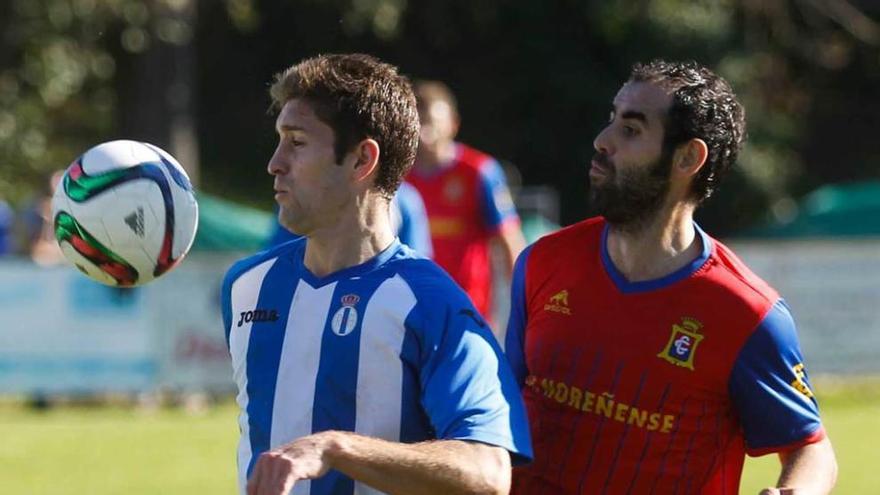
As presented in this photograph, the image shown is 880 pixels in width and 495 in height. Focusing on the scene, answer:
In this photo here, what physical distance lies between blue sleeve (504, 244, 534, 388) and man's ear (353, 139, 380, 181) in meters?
0.76

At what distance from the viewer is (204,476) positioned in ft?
34.6

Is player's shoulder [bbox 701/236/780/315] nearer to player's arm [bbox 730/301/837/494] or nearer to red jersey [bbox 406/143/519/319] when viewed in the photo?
player's arm [bbox 730/301/837/494]

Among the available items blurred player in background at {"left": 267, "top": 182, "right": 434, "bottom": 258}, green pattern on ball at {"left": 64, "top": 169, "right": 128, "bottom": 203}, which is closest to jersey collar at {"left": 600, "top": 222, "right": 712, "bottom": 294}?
green pattern on ball at {"left": 64, "top": 169, "right": 128, "bottom": 203}

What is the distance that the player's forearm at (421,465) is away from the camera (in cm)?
358

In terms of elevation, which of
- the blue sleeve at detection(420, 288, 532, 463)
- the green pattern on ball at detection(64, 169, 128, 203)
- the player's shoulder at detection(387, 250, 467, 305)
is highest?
the green pattern on ball at detection(64, 169, 128, 203)

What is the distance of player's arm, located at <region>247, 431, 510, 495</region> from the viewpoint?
338cm

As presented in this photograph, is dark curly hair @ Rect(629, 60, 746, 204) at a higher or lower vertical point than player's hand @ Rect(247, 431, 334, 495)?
higher

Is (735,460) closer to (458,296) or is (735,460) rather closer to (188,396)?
(458,296)

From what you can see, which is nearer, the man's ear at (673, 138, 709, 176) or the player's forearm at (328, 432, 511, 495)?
the player's forearm at (328, 432, 511, 495)

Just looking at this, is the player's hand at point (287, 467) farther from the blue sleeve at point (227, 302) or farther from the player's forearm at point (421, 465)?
the blue sleeve at point (227, 302)

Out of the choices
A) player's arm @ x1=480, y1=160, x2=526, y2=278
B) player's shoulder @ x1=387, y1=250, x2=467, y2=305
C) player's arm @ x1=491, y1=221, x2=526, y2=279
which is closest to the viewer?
player's shoulder @ x1=387, y1=250, x2=467, y2=305

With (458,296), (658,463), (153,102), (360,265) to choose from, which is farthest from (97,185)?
(153,102)

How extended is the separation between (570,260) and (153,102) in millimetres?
17668

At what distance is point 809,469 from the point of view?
4398mm
